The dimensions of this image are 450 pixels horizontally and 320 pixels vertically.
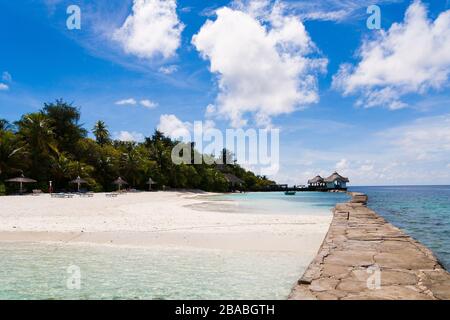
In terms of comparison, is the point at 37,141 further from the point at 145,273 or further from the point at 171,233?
the point at 145,273

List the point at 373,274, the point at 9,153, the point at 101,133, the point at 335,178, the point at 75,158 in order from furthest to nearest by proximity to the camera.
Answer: the point at 335,178
the point at 101,133
the point at 75,158
the point at 9,153
the point at 373,274

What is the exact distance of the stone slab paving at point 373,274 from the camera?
4.19 meters

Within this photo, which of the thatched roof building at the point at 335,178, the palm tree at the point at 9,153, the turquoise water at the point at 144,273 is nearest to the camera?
the turquoise water at the point at 144,273

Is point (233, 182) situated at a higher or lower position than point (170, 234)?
higher

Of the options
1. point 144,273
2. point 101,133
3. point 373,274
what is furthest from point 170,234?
point 101,133

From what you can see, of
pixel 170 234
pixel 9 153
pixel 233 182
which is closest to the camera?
→ pixel 170 234

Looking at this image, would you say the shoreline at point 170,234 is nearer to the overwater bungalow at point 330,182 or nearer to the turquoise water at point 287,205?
the turquoise water at point 287,205

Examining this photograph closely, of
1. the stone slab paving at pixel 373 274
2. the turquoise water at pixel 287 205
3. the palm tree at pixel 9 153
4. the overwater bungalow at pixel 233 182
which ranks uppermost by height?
the palm tree at pixel 9 153

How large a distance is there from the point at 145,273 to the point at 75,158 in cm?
3986

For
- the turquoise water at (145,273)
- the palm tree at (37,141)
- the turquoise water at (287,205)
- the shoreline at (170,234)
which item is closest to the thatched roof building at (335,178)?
the turquoise water at (287,205)

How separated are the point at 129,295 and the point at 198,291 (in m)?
0.91

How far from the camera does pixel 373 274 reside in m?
5.07

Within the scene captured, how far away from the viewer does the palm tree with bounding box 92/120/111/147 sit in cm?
5609

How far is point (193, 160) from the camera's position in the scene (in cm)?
5909
